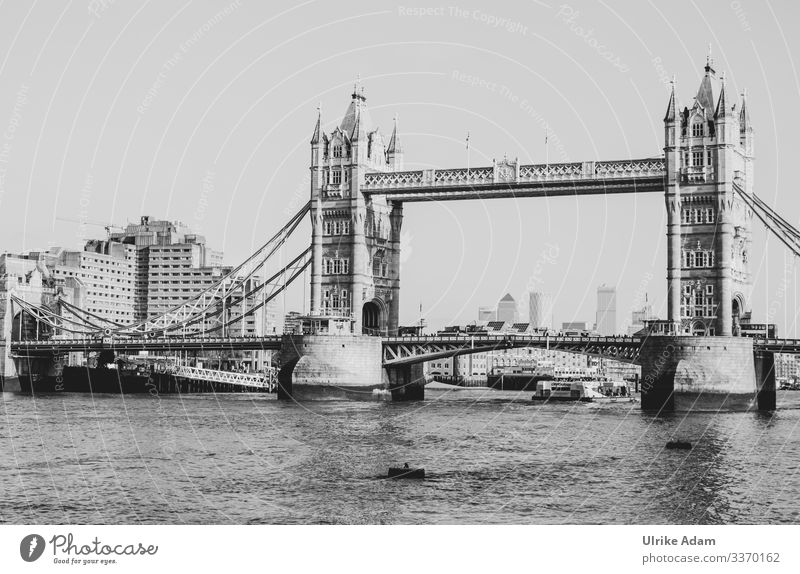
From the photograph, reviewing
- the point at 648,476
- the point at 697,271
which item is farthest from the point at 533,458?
the point at 697,271

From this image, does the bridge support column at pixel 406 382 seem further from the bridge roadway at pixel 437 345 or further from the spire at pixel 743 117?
the spire at pixel 743 117

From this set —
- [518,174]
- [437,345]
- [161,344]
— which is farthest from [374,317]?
[518,174]

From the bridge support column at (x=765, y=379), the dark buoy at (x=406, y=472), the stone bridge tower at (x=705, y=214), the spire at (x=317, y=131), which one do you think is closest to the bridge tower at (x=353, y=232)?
the spire at (x=317, y=131)

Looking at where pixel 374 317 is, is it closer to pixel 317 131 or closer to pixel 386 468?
pixel 317 131

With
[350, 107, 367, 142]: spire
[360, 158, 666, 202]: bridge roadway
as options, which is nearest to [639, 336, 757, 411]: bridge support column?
[360, 158, 666, 202]: bridge roadway

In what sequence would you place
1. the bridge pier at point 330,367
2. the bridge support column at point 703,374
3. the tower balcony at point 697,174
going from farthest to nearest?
1. the bridge pier at point 330,367
2. the tower balcony at point 697,174
3. the bridge support column at point 703,374
